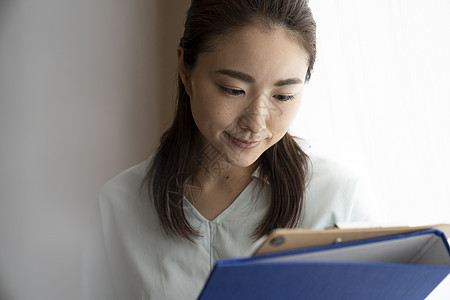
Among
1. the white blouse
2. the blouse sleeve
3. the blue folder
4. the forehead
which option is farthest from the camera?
the blouse sleeve

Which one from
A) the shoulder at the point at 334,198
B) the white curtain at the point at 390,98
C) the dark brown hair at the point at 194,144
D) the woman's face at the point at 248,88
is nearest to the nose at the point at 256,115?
the woman's face at the point at 248,88

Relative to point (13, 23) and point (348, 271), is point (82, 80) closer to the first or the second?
point (13, 23)

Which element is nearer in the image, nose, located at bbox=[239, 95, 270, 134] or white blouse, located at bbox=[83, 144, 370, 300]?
nose, located at bbox=[239, 95, 270, 134]

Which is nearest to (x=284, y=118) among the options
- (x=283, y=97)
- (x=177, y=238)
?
(x=283, y=97)

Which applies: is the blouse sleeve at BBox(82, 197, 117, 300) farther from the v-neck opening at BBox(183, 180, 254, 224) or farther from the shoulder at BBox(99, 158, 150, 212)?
the v-neck opening at BBox(183, 180, 254, 224)

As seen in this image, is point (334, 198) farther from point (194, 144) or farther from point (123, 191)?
point (123, 191)

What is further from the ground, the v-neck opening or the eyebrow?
the eyebrow

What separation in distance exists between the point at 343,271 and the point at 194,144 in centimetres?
57

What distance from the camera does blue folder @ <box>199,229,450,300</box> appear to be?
0.55 metres

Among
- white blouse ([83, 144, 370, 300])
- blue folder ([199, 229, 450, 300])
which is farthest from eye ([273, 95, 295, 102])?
blue folder ([199, 229, 450, 300])

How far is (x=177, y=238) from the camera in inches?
39.6

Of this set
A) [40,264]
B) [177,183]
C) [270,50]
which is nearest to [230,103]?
[270,50]

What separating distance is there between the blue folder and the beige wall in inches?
24.8

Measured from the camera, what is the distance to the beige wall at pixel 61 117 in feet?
3.28
